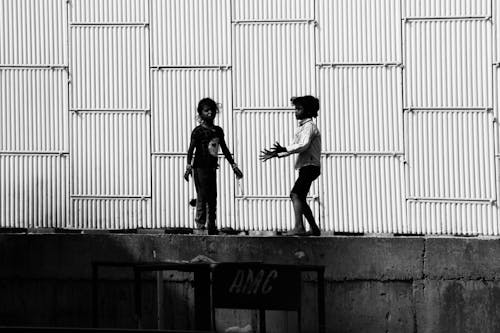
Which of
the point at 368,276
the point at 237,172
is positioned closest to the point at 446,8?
the point at 237,172

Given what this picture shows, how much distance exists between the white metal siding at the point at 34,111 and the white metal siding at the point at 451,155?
432 centimetres

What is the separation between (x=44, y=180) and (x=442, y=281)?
5138mm

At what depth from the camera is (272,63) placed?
1670 cm

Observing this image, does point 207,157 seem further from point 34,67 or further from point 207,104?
point 34,67

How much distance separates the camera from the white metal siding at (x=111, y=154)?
16953 millimetres

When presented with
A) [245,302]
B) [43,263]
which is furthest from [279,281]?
[43,263]

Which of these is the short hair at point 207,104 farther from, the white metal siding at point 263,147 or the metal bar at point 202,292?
the metal bar at point 202,292

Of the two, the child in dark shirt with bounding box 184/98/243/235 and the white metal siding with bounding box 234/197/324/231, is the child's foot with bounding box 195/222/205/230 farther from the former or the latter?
the white metal siding with bounding box 234/197/324/231

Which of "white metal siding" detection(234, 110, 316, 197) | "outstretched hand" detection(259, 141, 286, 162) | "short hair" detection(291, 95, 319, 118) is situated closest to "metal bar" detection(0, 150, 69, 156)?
"white metal siding" detection(234, 110, 316, 197)

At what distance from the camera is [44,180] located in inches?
674

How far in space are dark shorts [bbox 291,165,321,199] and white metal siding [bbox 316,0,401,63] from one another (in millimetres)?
1494

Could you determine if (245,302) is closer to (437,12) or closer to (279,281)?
(279,281)

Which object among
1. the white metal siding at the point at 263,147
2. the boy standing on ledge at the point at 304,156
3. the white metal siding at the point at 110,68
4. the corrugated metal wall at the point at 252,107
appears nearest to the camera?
the boy standing on ledge at the point at 304,156

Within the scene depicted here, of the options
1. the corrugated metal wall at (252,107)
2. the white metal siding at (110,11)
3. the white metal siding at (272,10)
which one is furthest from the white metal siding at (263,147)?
the white metal siding at (110,11)
